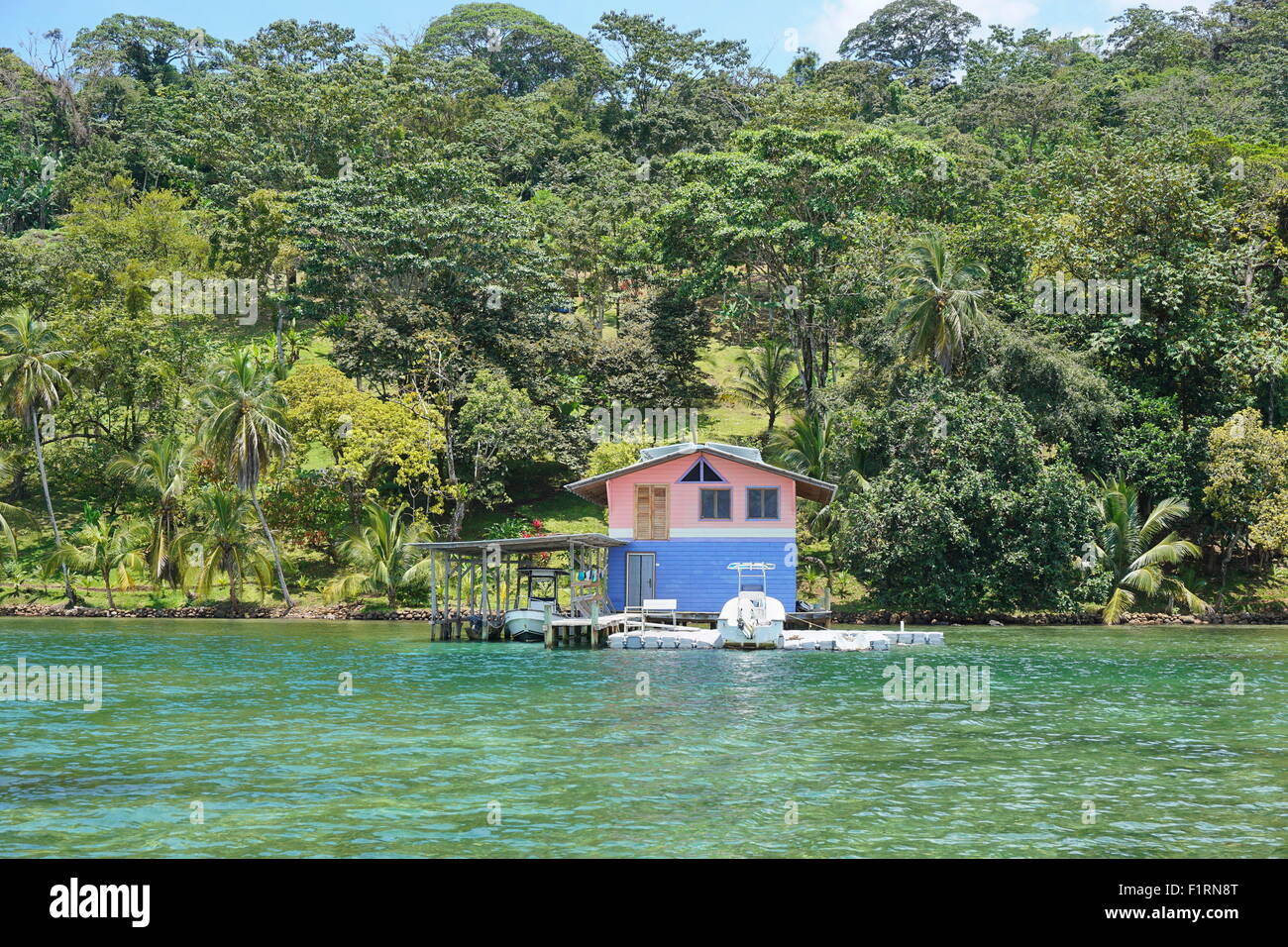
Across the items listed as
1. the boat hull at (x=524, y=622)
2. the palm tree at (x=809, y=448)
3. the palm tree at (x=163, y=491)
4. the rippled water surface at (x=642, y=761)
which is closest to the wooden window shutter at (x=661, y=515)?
the boat hull at (x=524, y=622)

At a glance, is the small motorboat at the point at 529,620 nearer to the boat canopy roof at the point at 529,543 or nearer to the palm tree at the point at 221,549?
the boat canopy roof at the point at 529,543

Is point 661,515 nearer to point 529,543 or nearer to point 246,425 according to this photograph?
point 529,543

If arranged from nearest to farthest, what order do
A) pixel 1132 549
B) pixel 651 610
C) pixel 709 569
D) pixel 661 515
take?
pixel 651 610, pixel 709 569, pixel 661 515, pixel 1132 549

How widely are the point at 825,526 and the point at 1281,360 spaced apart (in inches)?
712

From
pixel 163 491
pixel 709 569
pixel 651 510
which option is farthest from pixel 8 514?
pixel 709 569

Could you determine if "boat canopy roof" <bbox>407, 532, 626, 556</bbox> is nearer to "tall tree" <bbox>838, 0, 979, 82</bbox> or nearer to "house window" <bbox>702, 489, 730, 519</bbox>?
"house window" <bbox>702, 489, 730, 519</bbox>

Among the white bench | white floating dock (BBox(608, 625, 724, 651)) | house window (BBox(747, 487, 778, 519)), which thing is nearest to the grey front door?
the white bench

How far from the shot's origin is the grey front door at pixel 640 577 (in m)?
40.5

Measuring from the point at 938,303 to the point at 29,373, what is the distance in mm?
35798

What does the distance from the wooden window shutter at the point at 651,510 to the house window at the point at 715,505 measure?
127 centimetres

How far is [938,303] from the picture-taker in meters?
45.6

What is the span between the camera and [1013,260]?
178 ft

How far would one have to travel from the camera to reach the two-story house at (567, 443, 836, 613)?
1578 inches
